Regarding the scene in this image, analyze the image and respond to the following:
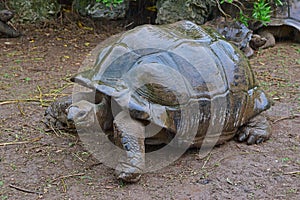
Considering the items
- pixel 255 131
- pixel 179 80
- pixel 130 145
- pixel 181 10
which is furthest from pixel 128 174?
pixel 181 10

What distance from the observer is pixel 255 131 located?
3123mm

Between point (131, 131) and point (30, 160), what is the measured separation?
72 cm

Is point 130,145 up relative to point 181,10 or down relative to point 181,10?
up

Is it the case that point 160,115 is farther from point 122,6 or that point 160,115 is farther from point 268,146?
point 122,6

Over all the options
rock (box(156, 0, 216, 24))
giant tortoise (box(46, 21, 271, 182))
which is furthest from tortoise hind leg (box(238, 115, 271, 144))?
rock (box(156, 0, 216, 24))

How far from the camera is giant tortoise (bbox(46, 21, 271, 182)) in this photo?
260 cm

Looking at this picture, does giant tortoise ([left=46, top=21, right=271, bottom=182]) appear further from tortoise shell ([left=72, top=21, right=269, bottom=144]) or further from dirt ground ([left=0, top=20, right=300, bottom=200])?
dirt ground ([left=0, top=20, right=300, bottom=200])

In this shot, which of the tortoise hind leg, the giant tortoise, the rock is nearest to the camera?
the giant tortoise

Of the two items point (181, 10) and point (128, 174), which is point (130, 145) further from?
point (181, 10)

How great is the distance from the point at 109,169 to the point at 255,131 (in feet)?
3.62

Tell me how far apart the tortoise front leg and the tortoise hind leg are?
2.90 ft

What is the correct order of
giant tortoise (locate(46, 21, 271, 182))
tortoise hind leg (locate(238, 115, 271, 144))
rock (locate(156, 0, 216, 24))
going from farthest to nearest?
rock (locate(156, 0, 216, 24)) → tortoise hind leg (locate(238, 115, 271, 144)) → giant tortoise (locate(46, 21, 271, 182))

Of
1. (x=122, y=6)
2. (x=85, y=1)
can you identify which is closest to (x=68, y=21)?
(x=85, y=1)

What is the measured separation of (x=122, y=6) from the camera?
6.39 meters
